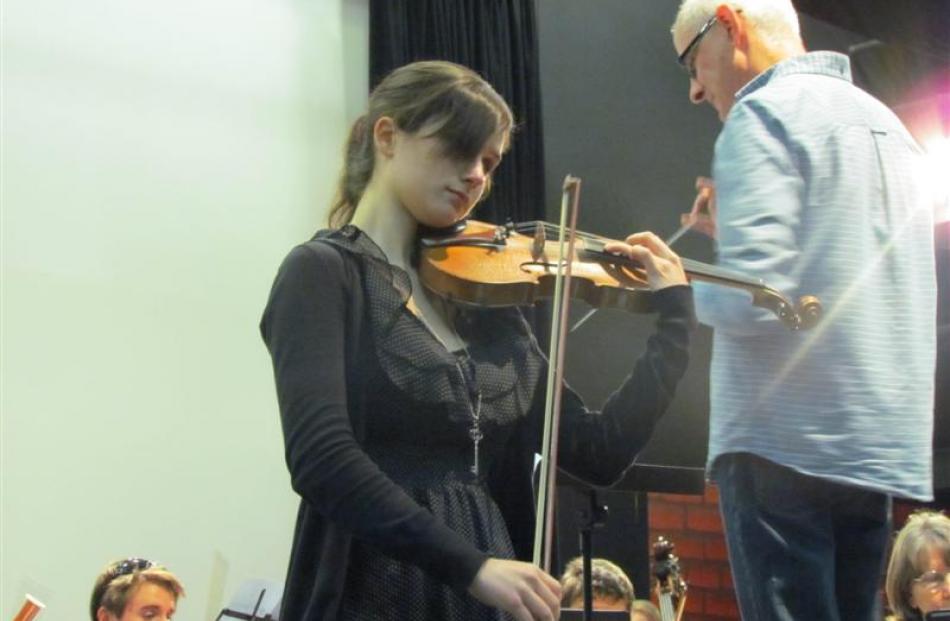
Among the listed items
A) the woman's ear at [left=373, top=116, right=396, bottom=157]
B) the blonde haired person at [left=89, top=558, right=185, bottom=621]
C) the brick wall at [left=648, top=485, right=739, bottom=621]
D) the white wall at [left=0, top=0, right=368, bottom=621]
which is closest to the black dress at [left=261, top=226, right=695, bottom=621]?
the woman's ear at [left=373, top=116, right=396, bottom=157]

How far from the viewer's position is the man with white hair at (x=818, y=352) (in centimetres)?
141

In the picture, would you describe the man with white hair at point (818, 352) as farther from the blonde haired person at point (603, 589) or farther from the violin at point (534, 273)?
the blonde haired person at point (603, 589)

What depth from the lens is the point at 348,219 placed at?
140cm

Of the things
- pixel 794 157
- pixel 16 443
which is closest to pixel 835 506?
pixel 794 157

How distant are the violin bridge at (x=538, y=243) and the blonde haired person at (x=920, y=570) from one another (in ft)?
5.58

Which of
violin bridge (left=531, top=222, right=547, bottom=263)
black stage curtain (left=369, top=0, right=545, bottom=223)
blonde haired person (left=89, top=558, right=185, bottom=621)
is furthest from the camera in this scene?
black stage curtain (left=369, top=0, right=545, bottom=223)

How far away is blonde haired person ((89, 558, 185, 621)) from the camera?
294cm

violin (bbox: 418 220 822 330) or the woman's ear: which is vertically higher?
the woman's ear

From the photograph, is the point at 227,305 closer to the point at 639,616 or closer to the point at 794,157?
the point at 639,616

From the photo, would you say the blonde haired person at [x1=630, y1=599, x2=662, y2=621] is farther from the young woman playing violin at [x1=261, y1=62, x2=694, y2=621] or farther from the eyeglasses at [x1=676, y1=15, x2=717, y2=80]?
the young woman playing violin at [x1=261, y1=62, x2=694, y2=621]

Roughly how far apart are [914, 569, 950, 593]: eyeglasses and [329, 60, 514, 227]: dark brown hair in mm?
1978

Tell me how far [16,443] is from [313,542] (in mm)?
2222

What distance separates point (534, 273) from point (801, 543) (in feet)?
1.48

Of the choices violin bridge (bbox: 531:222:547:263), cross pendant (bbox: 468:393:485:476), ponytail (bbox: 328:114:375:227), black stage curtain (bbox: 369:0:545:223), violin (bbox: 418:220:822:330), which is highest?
black stage curtain (bbox: 369:0:545:223)
